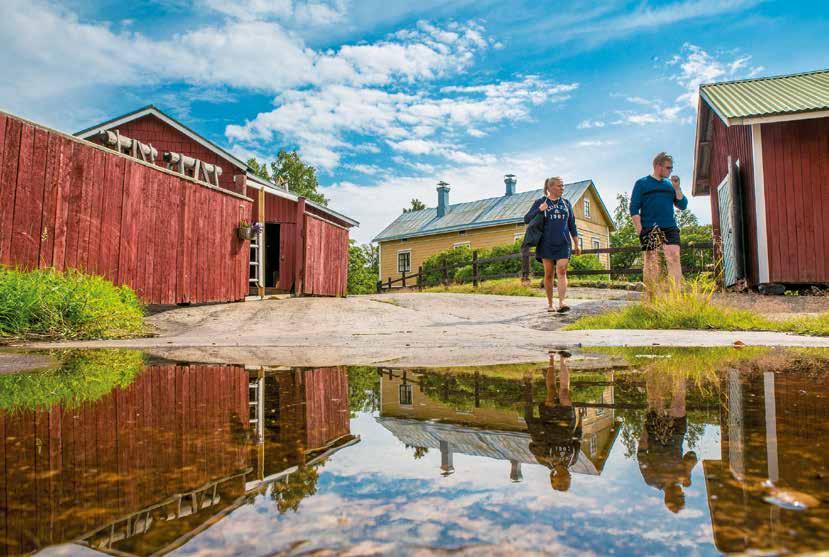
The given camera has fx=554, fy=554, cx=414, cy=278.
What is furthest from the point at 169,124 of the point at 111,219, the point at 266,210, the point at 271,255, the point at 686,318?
the point at 686,318

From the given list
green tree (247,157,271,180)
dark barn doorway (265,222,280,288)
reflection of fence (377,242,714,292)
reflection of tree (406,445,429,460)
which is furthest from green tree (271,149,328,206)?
reflection of tree (406,445,429,460)

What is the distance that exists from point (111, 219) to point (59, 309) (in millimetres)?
2548

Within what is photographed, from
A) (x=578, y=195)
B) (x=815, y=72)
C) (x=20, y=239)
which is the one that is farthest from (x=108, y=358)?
(x=578, y=195)

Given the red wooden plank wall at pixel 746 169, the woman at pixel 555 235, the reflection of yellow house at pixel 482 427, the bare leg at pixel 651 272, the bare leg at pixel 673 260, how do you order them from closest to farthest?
the reflection of yellow house at pixel 482 427
the bare leg at pixel 651 272
the bare leg at pixel 673 260
the woman at pixel 555 235
the red wooden plank wall at pixel 746 169

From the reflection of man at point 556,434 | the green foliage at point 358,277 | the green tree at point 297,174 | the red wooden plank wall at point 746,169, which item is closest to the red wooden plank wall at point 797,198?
the red wooden plank wall at point 746,169

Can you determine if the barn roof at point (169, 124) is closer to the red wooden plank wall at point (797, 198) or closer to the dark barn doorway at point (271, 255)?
the dark barn doorway at point (271, 255)

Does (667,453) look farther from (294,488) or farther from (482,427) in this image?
(294,488)

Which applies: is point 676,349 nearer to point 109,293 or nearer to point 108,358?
point 108,358

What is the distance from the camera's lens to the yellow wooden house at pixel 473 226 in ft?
91.1

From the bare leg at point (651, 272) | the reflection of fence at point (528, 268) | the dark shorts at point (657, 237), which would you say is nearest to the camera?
the bare leg at point (651, 272)

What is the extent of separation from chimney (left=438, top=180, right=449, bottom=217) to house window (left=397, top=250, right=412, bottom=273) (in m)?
3.02

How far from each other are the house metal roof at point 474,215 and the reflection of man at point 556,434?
24.9 m

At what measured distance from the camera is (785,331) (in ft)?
16.6

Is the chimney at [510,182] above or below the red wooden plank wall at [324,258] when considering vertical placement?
above
